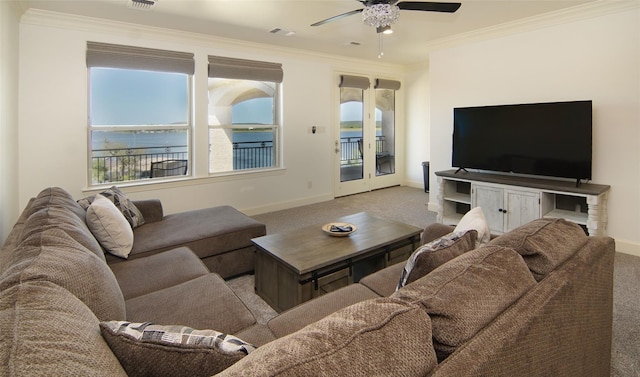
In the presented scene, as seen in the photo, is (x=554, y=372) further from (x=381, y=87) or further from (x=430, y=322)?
(x=381, y=87)

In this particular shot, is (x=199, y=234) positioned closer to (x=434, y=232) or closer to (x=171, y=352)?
(x=434, y=232)

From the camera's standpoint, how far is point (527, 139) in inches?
161

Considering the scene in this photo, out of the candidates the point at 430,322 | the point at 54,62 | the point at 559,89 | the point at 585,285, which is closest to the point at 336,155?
the point at 559,89

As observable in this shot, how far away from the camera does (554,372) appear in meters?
1.12

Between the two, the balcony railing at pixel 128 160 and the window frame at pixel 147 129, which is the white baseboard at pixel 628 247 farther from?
the balcony railing at pixel 128 160

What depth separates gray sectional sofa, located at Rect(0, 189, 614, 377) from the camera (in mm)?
744

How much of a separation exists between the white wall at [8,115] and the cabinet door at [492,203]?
4.69m

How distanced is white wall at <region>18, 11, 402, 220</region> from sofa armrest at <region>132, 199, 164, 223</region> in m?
1.19

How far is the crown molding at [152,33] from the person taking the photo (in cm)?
368

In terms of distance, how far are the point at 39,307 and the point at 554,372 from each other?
1.50 metres

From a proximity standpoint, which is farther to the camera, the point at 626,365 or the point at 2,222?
the point at 2,222

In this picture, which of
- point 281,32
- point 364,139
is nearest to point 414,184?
point 364,139

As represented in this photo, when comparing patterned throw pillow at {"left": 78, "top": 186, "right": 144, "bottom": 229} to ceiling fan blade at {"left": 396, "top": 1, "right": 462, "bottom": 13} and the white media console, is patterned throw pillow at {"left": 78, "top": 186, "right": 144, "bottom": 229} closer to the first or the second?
ceiling fan blade at {"left": 396, "top": 1, "right": 462, "bottom": 13}

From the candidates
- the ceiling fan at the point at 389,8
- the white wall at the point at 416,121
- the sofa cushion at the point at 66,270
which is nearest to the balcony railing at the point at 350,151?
the white wall at the point at 416,121
